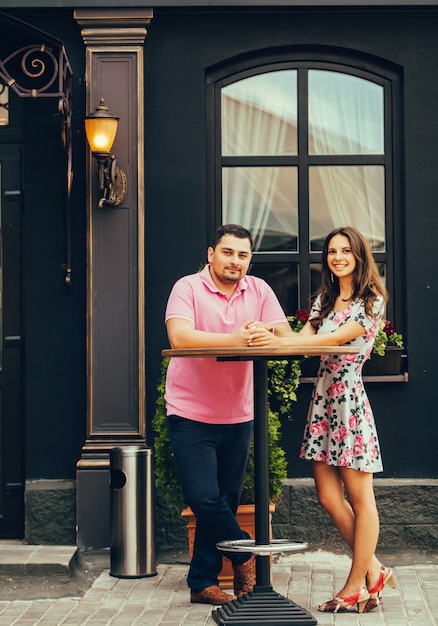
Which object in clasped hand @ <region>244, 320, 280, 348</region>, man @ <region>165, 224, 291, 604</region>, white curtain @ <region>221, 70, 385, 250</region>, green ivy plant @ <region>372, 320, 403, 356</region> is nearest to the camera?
clasped hand @ <region>244, 320, 280, 348</region>

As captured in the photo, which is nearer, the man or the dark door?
the man

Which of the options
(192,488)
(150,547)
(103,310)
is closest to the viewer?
(192,488)

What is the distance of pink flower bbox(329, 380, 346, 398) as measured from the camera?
19.3 feet

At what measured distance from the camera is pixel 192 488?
584cm

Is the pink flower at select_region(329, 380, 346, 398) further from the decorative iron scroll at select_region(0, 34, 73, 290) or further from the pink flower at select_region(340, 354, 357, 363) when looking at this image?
the decorative iron scroll at select_region(0, 34, 73, 290)

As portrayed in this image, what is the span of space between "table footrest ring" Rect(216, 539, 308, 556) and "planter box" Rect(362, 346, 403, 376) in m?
2.08

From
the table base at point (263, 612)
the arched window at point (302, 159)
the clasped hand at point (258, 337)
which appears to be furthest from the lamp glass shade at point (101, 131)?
the table base at point (263, 612)

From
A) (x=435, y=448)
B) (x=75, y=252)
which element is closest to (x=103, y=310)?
(x=75, y=252)

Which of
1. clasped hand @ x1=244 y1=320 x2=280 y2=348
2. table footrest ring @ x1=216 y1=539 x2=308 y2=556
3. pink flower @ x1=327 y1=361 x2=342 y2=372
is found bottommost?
table footrest ring @ x1=216 y1=539 x2=308 y2=556

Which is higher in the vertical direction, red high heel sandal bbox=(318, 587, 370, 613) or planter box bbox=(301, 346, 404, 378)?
planter box bbox=(301, 346, 404, 378)

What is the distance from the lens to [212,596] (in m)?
6.01

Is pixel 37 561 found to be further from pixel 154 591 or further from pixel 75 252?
pixel 75 252

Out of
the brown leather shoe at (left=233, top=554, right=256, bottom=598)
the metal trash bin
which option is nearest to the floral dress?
the brown leather shoe at (left=233, top=554, right=256, bottom=598)

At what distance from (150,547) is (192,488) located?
3.90 ft
